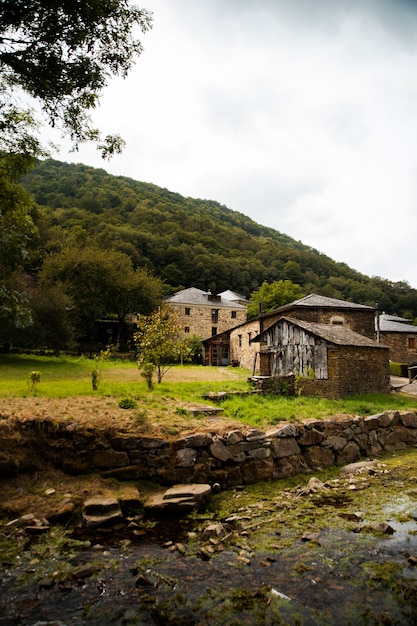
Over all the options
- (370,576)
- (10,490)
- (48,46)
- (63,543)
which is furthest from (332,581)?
(48,46)

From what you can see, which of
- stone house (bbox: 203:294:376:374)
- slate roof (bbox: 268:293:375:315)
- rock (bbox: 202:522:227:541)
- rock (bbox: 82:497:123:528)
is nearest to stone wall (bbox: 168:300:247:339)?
stone house (bbox: 203:294:376:374)

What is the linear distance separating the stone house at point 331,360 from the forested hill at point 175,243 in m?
42.8

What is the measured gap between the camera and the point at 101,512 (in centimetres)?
716

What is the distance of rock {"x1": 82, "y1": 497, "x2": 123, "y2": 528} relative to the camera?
6.88 meters

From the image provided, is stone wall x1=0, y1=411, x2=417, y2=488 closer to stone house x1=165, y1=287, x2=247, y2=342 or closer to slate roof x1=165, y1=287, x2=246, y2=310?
stone house x1=165, y1=287, x2=247, y2=342

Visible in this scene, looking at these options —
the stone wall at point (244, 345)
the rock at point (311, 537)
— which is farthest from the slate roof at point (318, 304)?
the rock at point (311, 537)

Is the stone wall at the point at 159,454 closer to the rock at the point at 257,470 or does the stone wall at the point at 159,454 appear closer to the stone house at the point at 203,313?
the rock at the point at 257,470

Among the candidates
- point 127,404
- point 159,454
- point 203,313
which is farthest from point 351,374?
point 203,313

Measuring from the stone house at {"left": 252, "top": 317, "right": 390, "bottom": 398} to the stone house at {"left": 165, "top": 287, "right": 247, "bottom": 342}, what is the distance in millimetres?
28372

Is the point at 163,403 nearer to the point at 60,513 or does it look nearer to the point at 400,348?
the point at 60,513

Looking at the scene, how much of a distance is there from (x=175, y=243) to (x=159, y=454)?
6760 centimetres

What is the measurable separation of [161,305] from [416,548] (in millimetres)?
38505

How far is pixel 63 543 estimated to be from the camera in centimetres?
625

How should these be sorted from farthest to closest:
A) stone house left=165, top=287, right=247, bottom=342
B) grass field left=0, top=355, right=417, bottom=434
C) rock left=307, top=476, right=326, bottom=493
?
stone house left=165, top=287, right=247, bottom=342 < grass field left=0, top=355, right=417, bottom=434 < rock left=307, top=476, right=326, bottom=493
